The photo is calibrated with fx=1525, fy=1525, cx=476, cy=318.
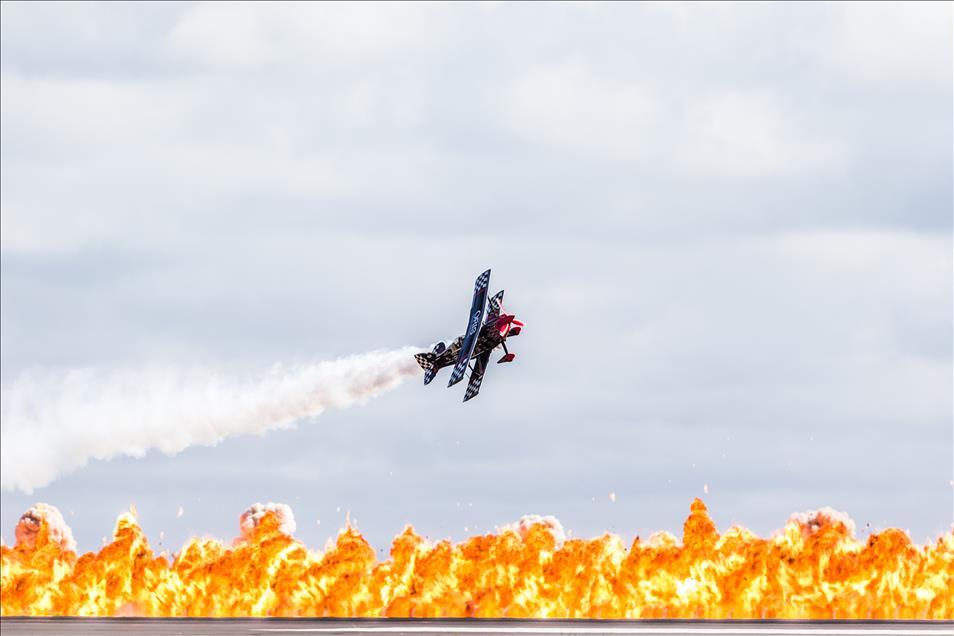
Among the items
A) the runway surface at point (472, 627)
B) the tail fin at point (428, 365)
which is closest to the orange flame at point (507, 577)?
the runway surface at point (472, 627)

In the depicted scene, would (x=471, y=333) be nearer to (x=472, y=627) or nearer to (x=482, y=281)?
(x=482, y=281)

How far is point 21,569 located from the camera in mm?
158625

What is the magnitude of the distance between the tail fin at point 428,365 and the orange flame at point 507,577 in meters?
42.0

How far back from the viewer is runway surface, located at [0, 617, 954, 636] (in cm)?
10881

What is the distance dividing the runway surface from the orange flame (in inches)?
581

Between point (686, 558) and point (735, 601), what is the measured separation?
6.09 meters

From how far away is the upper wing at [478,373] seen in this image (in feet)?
339

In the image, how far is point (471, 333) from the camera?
10319cm

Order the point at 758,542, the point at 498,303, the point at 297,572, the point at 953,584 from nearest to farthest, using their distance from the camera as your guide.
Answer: the point at 498,303, the point at 953,584, the point at 758,542, the point at 297,572

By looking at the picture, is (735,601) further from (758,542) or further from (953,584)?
(953,584)

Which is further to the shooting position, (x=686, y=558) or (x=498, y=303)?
(x=686, y=558)

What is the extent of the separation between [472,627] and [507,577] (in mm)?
28328

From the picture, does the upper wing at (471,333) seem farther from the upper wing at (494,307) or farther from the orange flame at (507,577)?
the orange flame at (507,577)

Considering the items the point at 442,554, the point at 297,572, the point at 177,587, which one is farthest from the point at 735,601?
the point at 177,587
